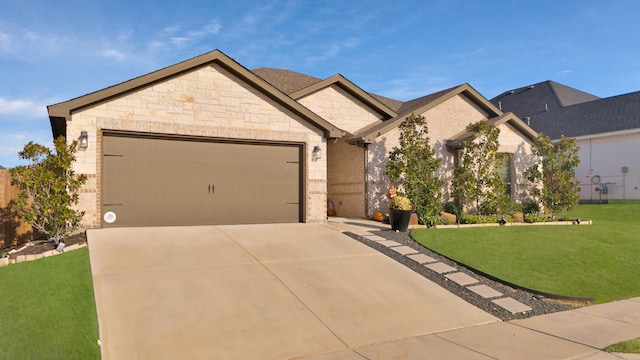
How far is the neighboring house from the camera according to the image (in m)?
24.0

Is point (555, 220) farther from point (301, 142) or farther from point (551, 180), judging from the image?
point (301, 142)

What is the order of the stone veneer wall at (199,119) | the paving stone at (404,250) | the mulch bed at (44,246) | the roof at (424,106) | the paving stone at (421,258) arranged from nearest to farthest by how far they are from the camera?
the mulch bed at (44,246) < the paving stone at (421,258) < the paving stone at (404,250) < the stone veneer wall at (199,119) < the roof at (424,106)

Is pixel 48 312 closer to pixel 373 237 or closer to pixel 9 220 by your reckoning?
pixel 9 220

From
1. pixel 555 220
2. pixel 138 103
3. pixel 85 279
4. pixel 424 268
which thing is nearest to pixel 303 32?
pixel 138 103

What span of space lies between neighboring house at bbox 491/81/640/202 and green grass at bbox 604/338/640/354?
2246 cm

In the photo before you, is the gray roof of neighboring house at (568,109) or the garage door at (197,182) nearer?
the garage door at (197,182)

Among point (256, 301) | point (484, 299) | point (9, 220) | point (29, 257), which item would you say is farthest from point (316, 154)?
point (9, 220)

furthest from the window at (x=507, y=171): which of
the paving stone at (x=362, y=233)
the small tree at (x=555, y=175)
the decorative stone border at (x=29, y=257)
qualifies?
the decorative stone border at (x=29, y=257)

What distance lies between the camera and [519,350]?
17.1 feet

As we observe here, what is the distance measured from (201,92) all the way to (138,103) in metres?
1.75

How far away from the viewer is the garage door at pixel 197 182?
36.6ft

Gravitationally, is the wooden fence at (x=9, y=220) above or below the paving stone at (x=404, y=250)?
above

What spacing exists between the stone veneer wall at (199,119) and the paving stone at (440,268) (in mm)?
5246

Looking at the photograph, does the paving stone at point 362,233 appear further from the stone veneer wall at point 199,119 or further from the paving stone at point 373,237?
the stone veneer wall at point 199,119
